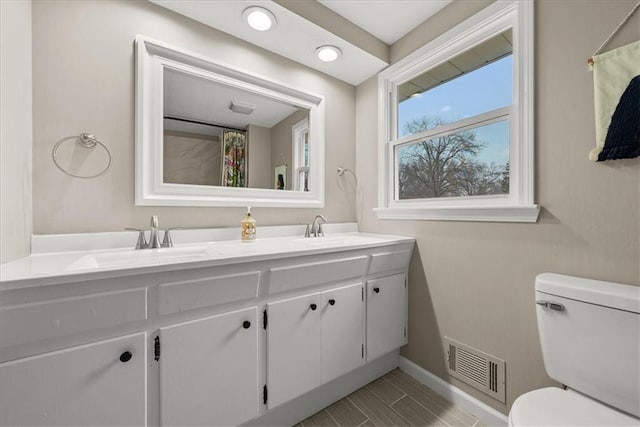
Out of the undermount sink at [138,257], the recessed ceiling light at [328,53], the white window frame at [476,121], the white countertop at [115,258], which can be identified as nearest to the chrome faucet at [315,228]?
the white countertop at [115,258]

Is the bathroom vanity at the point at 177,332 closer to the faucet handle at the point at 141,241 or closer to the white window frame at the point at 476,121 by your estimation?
the faucet handle at the point at 141,241

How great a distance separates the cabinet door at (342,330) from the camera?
1.42 metres

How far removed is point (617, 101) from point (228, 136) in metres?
1.85

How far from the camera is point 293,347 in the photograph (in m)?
1.31

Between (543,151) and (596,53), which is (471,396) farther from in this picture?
(596,53)

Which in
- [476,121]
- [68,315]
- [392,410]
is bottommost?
[392,410]

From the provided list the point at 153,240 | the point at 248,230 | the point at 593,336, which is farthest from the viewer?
the point at 248,230

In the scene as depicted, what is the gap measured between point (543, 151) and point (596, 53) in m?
0.41

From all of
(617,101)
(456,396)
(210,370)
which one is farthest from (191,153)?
(456,396)

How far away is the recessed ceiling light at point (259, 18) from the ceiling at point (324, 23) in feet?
0.08

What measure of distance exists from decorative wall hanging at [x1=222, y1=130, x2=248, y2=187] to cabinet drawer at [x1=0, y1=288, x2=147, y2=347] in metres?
0.90

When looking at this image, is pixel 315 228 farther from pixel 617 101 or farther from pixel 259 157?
pixel 617 101

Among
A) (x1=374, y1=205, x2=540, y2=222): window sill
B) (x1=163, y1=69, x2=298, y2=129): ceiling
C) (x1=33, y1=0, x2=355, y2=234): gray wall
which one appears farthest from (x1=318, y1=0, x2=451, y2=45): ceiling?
(x1=374, y1=205, x2=540, y2=222): window sill

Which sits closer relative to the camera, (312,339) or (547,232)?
(547,232)
